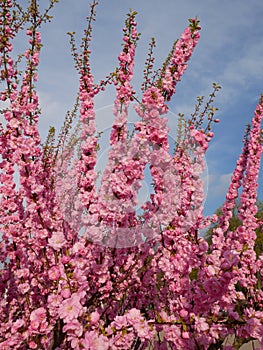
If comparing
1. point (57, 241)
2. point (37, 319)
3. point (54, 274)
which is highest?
point (57, 241)

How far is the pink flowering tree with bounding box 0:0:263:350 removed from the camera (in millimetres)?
3055

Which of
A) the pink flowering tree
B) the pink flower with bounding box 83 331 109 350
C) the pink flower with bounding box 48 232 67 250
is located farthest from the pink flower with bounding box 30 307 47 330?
the pink flower with bounding box 83 331 109 350

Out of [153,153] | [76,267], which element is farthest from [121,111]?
[76,267]

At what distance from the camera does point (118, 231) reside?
3834mm

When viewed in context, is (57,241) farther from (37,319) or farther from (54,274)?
(37,319)

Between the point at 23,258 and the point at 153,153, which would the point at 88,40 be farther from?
the point at 23,258

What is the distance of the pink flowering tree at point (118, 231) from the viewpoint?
305cm

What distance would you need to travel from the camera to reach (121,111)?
374 cm

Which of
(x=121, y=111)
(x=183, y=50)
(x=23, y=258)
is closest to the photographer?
(x=121, y=111)

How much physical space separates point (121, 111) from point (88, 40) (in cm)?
133

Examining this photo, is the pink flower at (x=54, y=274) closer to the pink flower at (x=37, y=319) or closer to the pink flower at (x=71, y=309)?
the pink flower at (x=37, y=319)

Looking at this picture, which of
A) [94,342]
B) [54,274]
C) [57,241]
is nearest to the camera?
[94,342]

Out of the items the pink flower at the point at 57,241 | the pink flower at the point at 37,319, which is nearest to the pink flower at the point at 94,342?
the pink flower at the point at 37,319

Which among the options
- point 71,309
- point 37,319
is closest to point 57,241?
point 37,319
